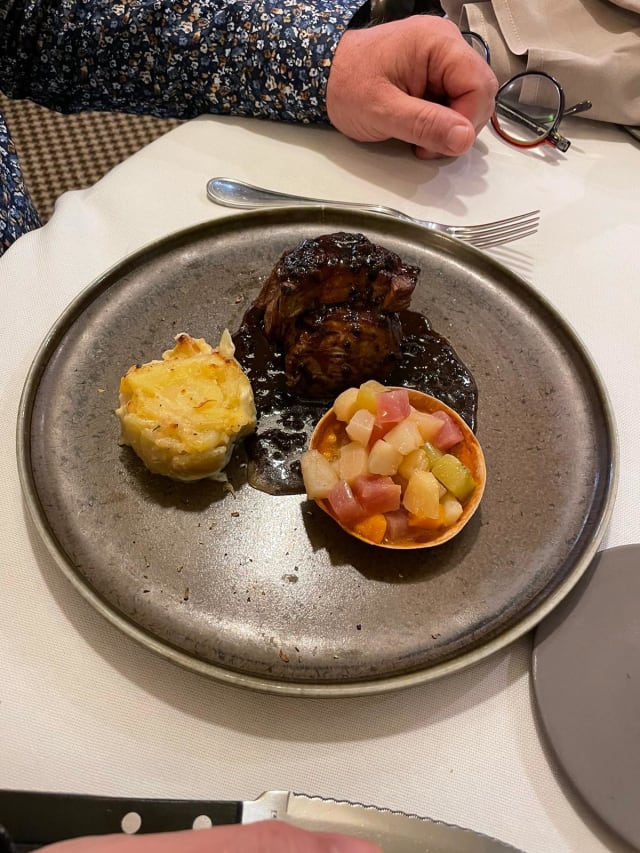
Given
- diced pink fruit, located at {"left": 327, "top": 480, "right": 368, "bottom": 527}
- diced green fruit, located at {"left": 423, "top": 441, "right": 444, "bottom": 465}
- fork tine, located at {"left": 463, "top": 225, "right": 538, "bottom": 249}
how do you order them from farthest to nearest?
1. fork tine, located at {"left": 463, "top": 225, "right": 538, "bottom": 249}
2. diced green fruit, located at {"left": 423, "top": 441, "right": 444, "bottom": 465}
3. diced pink fruit, located at {"left": 327, "top": 480, "right": 368, "bottom": 527}

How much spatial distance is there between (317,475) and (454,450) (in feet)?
1.40

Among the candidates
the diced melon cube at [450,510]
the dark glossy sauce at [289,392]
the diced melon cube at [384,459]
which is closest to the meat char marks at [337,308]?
the dark glossy sauce at [289,392]

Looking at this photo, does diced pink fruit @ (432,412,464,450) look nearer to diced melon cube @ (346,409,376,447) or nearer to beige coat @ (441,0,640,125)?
diced melon cube @ (346,409,376,447)

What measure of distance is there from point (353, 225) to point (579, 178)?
1.11m

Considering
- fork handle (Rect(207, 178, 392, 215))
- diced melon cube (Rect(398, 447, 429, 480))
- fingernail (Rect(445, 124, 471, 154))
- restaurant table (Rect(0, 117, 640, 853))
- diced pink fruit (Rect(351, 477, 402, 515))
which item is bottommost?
restaurant table (Rect(0, 117, 640, 853))

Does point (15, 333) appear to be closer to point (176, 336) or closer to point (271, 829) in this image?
point (176, 336)

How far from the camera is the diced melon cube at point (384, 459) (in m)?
1.67

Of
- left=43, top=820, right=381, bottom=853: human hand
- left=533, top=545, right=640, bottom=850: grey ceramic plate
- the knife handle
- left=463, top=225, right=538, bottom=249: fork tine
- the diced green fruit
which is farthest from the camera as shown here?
left=463, top=225, right=538, bottom=249: fork tine

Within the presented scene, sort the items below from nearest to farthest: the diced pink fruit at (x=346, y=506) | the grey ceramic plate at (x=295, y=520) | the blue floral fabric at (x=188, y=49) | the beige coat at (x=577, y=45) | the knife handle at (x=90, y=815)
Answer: the knife handle at (x=90, y=815)
the grey ceramic plate at (x=295, y=520)
the diced pink fruit at (x=346, y=506)
the blue floral fabric at (x=188, y=49)
the beige coat at (x=577, y=45)

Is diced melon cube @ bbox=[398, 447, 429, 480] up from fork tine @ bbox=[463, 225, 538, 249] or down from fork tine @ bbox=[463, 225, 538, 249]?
down

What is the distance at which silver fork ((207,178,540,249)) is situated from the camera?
2449 mm

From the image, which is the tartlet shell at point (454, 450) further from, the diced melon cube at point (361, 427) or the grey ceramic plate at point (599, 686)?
the grey ceramic plate at point (599, 686)

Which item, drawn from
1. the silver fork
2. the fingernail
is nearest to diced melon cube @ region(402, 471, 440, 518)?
the silver fork

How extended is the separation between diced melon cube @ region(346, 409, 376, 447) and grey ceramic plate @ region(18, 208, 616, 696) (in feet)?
0.77
